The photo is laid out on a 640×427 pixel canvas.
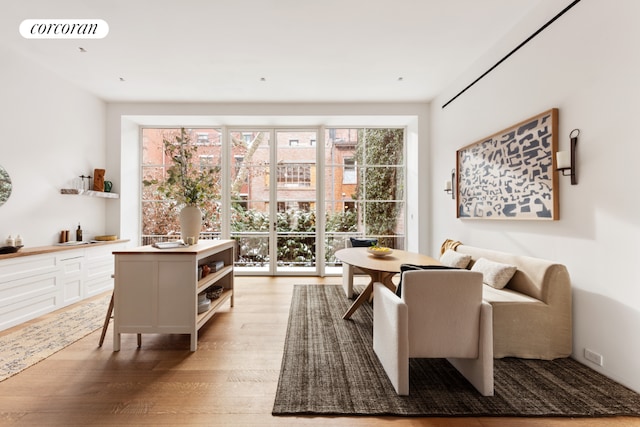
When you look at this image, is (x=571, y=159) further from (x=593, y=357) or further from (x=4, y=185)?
(x=4, y=185)

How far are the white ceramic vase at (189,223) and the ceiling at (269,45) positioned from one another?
5.96 ft

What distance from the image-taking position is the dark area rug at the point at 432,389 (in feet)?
5.49

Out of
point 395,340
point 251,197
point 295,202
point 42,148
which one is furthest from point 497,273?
point 42,148

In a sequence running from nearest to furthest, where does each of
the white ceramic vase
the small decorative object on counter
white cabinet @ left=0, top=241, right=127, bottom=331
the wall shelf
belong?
the white ceramic vase → white cabinet @ left=0, top=241, right=127, bottom=331 → the wall shelf → the small decorative object on counter

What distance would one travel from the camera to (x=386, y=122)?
5.10 meters

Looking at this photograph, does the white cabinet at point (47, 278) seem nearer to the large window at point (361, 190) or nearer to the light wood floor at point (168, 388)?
the light wood floor at point (168, 388)

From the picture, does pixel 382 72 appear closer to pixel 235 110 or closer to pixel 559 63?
pixel 559 63

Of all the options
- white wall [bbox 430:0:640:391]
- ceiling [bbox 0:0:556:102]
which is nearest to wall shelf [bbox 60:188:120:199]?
ceiling [bbox 0:0:556:102]

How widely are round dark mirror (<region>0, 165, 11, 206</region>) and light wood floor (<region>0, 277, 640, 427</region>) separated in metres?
1.90

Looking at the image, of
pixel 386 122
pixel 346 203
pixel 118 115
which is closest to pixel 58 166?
pixel 118 115

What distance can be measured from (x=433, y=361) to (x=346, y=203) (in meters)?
3.29

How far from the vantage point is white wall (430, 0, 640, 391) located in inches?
72.0

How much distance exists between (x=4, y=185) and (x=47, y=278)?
112 cm

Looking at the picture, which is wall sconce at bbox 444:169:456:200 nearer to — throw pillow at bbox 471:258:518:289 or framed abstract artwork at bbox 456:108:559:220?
framed abstract artwork at bbox 456:108:559:220
